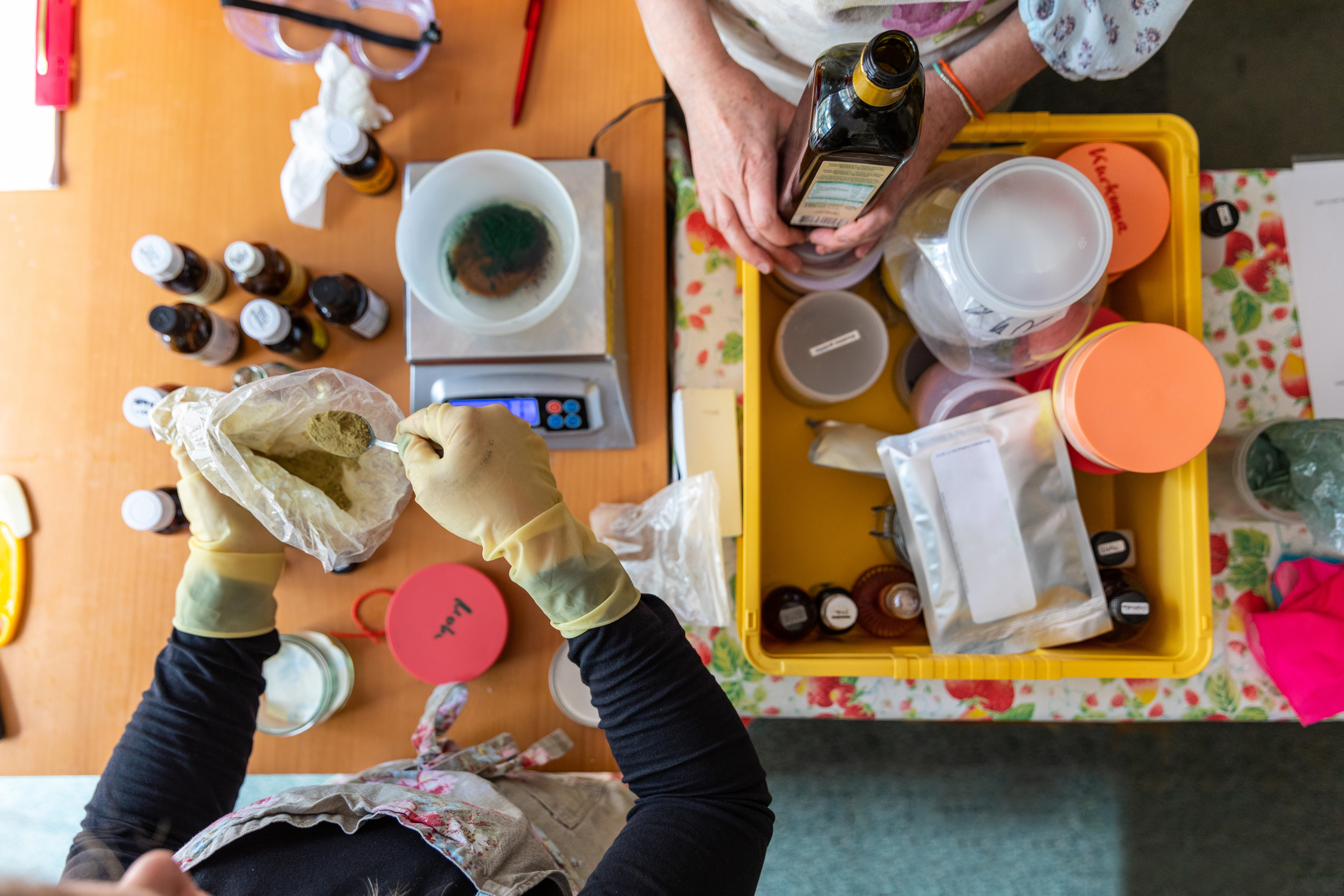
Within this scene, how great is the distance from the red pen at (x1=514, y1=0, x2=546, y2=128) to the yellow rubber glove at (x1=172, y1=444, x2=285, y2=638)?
648mm

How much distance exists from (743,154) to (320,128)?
628 mm

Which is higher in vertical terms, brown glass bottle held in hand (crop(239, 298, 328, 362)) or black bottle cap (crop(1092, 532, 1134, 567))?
brown glass bottle held in hand (crop(239, 298, 328, 362))

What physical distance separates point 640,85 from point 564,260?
0.31 meters

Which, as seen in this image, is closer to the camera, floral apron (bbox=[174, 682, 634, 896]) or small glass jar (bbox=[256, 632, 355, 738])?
floral apron (bbox=[174, 682, 634, 896])

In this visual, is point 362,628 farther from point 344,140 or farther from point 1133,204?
point 1133,204

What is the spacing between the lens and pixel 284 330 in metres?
0.88

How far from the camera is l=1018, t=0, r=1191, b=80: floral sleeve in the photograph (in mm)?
712

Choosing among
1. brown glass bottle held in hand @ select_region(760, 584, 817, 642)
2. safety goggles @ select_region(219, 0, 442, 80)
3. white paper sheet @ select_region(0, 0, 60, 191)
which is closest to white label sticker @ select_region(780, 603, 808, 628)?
brown glass bottle held in hand @ select_region(760, 584, 817, 642)

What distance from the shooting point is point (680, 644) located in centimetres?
68

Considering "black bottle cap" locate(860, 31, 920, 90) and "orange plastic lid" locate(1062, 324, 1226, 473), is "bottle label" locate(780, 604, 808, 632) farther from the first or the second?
"black bottle cap" locate(860, 31, 920, 90)

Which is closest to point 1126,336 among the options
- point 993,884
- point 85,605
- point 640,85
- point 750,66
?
point 750,66

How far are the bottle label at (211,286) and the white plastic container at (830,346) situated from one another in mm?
803

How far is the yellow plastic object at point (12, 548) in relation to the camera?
3.13 feet

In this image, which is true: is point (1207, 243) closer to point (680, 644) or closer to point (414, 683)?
point (680, 644)
